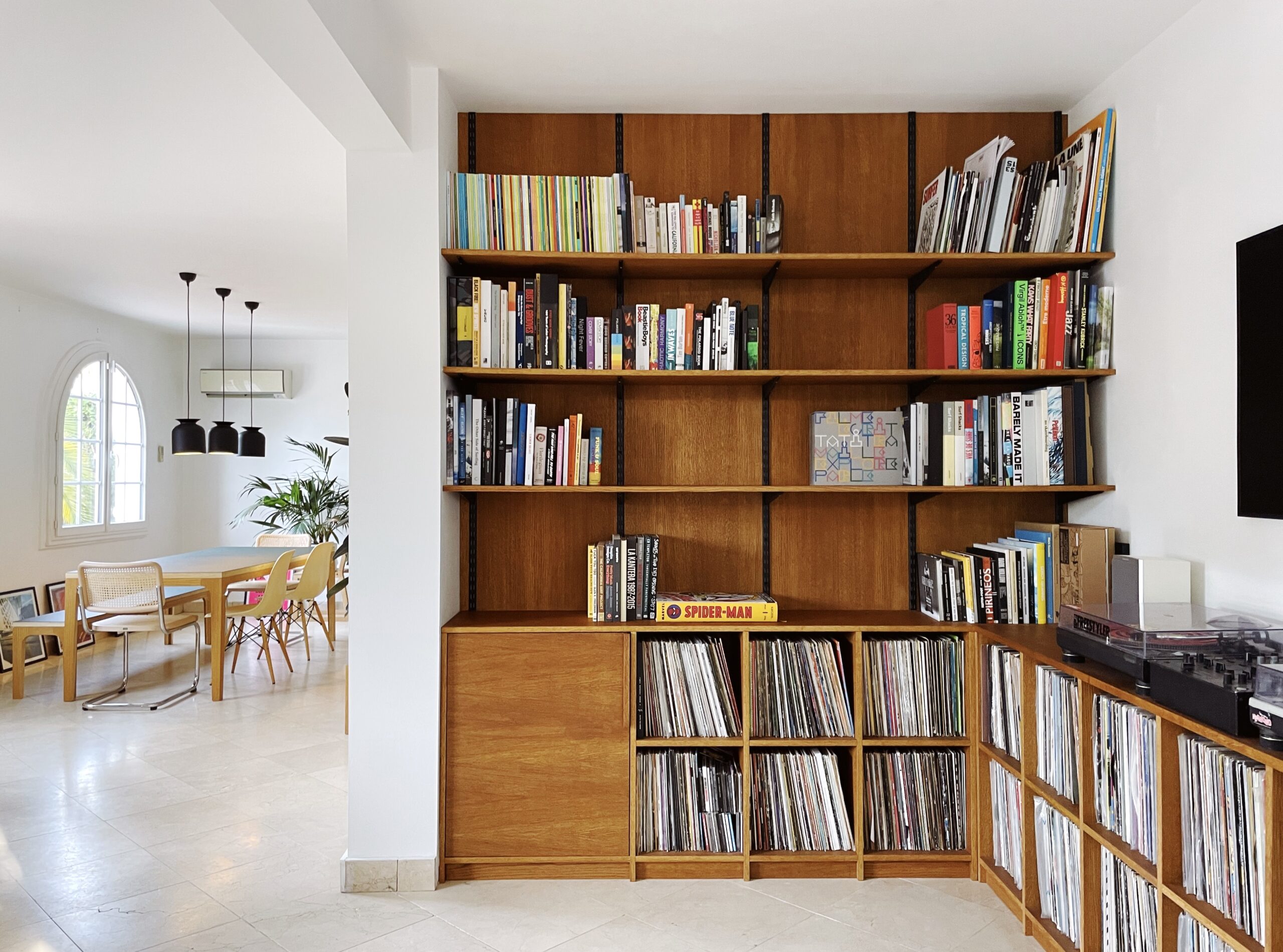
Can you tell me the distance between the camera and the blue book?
279cm

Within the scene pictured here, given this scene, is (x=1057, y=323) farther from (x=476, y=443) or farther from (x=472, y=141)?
(x=472, y=141)

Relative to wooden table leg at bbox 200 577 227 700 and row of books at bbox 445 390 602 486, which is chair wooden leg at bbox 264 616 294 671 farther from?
row of books at bbox 445 390 602 486

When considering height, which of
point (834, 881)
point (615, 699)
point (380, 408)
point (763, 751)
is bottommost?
point (834, 881)

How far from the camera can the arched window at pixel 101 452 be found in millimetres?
6594

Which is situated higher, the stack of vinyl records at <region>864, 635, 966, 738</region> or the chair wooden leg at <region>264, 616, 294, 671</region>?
the stack of vinyl records at <region>864, 635, 966, 738</region>

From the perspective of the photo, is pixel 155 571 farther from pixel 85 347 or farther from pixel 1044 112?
pixel 1044 112

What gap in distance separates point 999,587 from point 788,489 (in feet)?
2.45

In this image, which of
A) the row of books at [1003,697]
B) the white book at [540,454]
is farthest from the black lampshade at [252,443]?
the row of books at [1003,697]

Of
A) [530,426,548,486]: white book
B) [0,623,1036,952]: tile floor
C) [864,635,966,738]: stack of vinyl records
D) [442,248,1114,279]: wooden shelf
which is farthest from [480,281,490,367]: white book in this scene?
[0,623,1036,952]: tile floor

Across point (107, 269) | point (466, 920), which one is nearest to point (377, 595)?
point (466, 920)

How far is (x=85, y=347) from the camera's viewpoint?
669 cm

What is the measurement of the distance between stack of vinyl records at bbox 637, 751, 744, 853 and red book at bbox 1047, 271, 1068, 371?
1.69 meters

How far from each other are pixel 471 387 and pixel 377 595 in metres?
0.81

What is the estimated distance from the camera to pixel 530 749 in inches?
107
